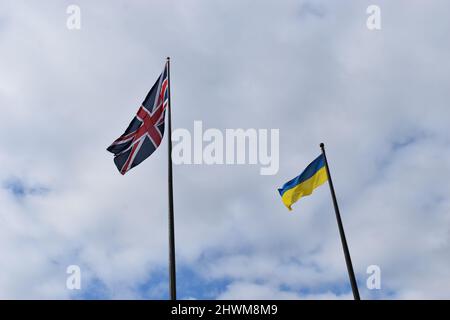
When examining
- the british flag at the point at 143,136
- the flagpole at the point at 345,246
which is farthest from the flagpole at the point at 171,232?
the flagpole at the point at 345,246

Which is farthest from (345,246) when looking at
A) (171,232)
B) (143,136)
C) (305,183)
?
(143,136)

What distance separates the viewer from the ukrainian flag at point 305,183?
20.3 meters

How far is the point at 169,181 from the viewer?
13500mm

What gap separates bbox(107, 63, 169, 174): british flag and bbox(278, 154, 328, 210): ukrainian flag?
7.93 meters

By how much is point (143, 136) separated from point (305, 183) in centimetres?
896

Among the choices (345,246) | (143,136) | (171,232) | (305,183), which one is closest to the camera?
(171,232)

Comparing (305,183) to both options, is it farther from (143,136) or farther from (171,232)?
(171,232)

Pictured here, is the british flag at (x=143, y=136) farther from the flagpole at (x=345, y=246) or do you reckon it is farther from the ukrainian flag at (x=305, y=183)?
the flagpole at (x=345, y=246)

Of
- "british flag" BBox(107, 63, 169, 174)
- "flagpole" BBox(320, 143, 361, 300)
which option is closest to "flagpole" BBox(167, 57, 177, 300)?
"british flag" BBox(107, 63, 169, 174)

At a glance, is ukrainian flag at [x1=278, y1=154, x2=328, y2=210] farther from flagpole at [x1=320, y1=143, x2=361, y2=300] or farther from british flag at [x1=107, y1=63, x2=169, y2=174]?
british flag at [x1=107, y1=63, x2=169, y2=174]

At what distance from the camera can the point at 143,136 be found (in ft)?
49.3
